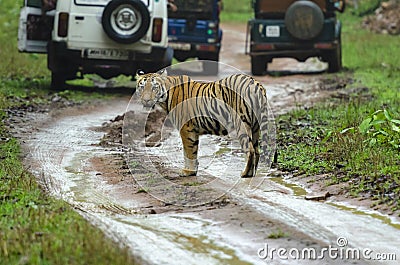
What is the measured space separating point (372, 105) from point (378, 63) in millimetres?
7877

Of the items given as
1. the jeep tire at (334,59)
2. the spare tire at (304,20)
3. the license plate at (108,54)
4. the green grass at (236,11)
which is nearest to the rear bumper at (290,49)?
the jeep tire at (334,59)

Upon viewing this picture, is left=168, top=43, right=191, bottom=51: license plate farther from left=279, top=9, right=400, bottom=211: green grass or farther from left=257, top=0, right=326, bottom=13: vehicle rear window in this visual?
left=279, top=9, right=400, bottom=211: green grass

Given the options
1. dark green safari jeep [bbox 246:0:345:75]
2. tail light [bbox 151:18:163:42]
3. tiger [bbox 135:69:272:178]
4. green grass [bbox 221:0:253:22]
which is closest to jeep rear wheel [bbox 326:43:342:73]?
dark green safari jeep [bbox 246:0:345:75]

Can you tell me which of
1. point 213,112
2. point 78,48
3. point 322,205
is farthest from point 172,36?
point 322,205

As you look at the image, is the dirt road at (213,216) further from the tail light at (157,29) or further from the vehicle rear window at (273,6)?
the vehicle rear window at (273,6)

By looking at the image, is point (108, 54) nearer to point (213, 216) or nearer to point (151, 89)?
point (151, 89)

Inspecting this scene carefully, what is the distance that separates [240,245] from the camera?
257 inches

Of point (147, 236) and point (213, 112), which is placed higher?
point (213, 112)

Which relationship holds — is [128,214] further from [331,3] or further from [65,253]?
[331,3]

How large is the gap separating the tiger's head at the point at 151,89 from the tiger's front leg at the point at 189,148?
0.40m

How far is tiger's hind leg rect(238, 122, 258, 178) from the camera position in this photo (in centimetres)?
882

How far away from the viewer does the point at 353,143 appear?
9.85 metres

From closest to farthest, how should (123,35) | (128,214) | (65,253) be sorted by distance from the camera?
(65,253) < (128,214) < (123,35)

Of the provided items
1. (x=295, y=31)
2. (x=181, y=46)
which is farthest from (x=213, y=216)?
(x=181, y=46)
